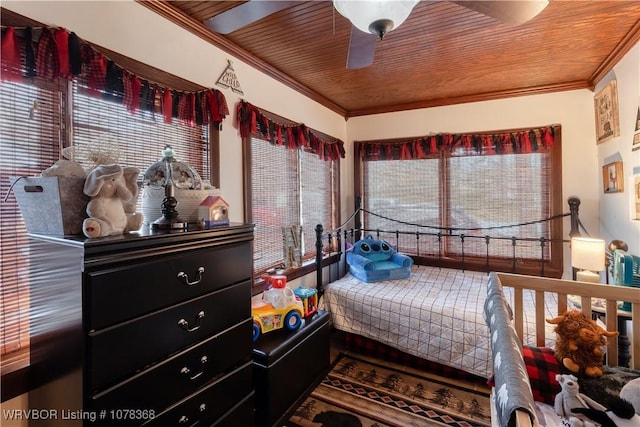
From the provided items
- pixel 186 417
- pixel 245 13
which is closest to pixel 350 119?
pixel 245 13

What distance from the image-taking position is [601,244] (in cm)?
204

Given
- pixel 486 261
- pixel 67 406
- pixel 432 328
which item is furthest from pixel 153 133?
pixel 486 261

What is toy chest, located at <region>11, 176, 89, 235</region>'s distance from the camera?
95cm

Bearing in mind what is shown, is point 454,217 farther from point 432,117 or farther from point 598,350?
point 598,350

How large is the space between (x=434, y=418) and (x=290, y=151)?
90.4 inches

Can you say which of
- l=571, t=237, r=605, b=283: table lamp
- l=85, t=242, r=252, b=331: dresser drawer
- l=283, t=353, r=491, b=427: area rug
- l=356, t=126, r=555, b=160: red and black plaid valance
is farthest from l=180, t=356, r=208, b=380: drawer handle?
l=356, t=126, r=555, b=160: red and black plaid valance

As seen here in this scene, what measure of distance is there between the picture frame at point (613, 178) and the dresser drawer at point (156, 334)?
2864mm

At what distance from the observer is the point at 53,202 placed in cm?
97

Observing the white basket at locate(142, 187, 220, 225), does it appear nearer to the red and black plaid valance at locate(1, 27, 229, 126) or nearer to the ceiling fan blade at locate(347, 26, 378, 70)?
the red and black plaid valance at locate(1, 27, 229, 126)

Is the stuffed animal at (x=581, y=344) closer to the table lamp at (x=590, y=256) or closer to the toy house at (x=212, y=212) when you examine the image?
the table lamp at (x=590, y=256)

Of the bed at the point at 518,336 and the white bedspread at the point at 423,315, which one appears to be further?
the white bedspread at the point at 423,315

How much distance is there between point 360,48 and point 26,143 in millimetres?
1543

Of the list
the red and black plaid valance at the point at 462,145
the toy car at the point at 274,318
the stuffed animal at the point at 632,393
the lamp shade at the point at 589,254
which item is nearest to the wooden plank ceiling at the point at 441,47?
the red and black plaid valance at the point at 462,145

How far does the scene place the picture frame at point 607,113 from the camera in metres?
2.31
